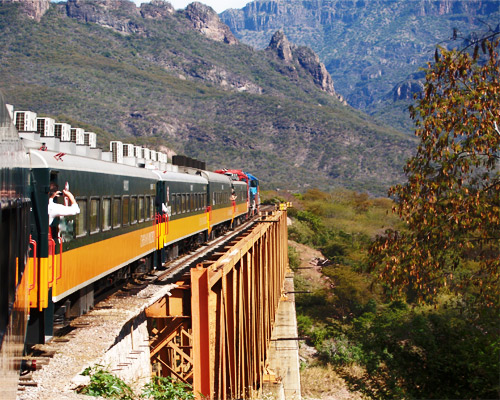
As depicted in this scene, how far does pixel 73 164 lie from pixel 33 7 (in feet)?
503

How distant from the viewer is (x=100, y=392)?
630 centimetres

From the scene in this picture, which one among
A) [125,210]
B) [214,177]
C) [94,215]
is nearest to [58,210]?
[94,215]

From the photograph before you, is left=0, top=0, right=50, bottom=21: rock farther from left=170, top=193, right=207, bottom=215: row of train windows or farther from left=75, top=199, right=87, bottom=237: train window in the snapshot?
left=75, top=199, right=87, bottom=237: train window

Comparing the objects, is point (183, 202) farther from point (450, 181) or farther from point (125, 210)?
point (450, 181)

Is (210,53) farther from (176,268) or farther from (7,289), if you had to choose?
(7,289)

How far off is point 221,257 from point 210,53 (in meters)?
181

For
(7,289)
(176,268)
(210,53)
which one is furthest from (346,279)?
(210,53)

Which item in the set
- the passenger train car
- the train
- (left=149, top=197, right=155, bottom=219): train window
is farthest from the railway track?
the passenger train car

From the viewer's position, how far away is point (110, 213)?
11.1m

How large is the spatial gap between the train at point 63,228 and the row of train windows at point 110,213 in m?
0.02

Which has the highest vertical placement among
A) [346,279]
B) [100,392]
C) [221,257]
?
[221,257]

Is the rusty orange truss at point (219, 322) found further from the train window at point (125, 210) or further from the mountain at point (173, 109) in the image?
the mountain at point (173, 109)

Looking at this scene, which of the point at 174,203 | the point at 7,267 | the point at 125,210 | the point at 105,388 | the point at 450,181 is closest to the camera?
the point at 7,267

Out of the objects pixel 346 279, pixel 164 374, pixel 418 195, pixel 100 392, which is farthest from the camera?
pixel 346 279
